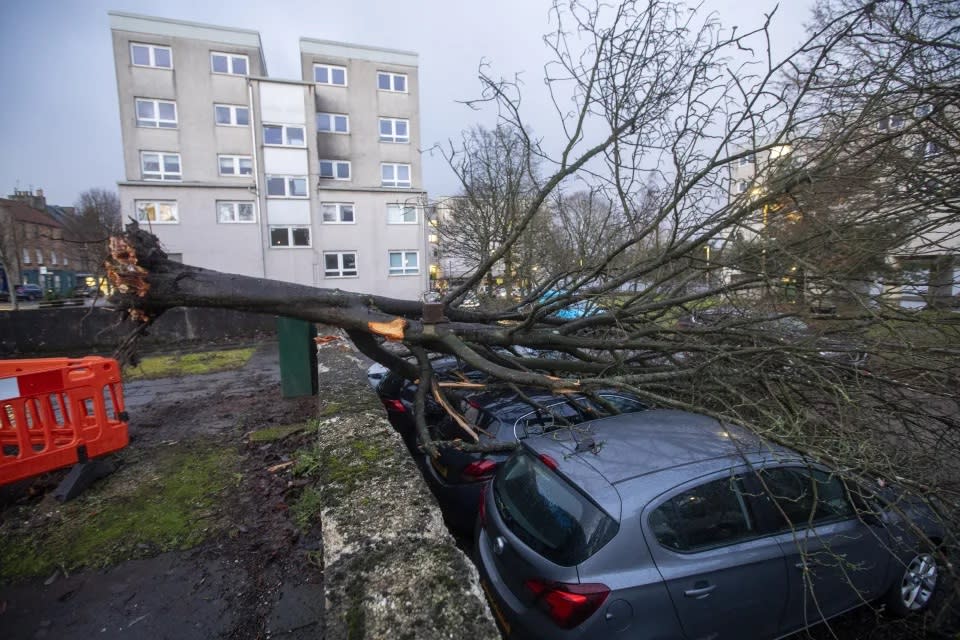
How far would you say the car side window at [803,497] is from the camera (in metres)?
2.86

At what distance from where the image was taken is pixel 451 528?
435cm

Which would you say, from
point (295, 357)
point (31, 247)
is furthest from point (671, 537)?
point (31, 247)

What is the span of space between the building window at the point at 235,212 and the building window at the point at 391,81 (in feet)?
35.9

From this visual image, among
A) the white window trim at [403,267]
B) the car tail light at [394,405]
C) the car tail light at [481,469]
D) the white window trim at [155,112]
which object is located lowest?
the car tail light at [394,405]

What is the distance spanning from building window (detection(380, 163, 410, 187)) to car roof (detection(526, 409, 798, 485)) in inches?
1070

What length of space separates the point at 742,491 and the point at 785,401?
94cm

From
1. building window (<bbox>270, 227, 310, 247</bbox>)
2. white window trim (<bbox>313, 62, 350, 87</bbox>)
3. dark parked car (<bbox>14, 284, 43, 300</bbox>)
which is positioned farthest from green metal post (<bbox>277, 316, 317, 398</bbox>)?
dark parked car (<bbox>14, 284, 43, 300</bbox>)

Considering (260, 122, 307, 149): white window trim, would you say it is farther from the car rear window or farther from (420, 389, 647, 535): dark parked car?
the car rear window

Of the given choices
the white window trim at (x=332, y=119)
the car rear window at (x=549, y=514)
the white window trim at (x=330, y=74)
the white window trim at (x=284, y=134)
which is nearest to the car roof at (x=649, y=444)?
the car rear window at (x=549, y=514)

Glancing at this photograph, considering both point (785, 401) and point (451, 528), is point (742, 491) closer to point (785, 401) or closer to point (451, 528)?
point (785, 401)

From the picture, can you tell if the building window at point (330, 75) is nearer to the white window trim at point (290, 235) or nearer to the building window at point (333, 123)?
the building window at point (333, 123)

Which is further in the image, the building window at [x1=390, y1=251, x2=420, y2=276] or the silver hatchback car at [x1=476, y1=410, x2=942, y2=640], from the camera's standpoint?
the building window at [x1=390, y1=251, x2=420, y2=276]

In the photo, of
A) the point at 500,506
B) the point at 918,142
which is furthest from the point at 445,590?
the point at 918,142

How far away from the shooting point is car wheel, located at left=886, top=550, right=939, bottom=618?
3330 millimetres
